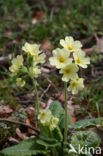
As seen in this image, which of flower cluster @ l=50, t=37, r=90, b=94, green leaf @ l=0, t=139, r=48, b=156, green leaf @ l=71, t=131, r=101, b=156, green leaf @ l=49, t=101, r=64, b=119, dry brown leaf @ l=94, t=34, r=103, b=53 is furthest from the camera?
dry brown leaf @ l=94, t=34, r=103, b=53

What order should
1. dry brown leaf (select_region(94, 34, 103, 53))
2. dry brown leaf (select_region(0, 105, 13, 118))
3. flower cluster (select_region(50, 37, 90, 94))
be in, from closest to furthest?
flower cluster (select_region(50, 37, 90, 94)), dry brown leaf (select_region(0, 105, 13, 118)), dry brown leaf (select_region(94, 34, 103, 53))

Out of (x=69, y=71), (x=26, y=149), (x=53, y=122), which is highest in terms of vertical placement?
(x=69, y=71)

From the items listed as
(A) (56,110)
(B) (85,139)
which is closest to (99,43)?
(A) (56,110)

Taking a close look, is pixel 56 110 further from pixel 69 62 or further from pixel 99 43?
pixel 99 43

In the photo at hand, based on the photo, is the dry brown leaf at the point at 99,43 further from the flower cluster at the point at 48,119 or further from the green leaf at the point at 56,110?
the flower cluster at the point at 48,119

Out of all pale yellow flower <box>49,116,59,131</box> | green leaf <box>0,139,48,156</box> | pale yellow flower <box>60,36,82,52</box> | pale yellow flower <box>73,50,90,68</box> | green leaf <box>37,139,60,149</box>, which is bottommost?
green leaf <box>0,139,48,156</box>

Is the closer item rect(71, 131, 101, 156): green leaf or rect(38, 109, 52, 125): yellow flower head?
rect(38, 109, 52, 125): yellow flower head

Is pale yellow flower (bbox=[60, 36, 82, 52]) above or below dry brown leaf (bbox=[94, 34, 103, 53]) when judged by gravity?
below

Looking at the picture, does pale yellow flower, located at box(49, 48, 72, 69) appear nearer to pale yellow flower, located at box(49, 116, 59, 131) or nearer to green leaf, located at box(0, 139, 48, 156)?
pale yellow flower, located at box(49, 116, 59, 131)

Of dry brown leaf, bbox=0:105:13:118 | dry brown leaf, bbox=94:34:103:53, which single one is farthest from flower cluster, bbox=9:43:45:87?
dry brown leaf, bbox=94:34:103:53
